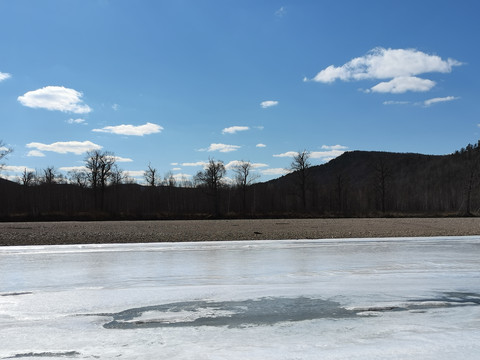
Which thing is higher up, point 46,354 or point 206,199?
point 206,199

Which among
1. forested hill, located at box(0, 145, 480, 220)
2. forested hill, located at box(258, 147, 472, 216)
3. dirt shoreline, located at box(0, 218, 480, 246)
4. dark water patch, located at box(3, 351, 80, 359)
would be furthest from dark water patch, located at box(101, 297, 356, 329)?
forested hill, located at box(258, 147, 472, 216)

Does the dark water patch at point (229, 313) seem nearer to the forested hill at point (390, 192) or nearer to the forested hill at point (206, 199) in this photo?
the forested hill at point (206, 199)

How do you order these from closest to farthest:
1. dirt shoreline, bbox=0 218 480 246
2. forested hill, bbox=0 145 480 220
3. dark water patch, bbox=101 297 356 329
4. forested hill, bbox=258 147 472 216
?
dark water patch, bbox=101 297 356 329 < dirt shoreline, bbox=0 218 480 246 < forested hill, bbox=0 145 480 220 < forested hill, bbox=258 147 472 216

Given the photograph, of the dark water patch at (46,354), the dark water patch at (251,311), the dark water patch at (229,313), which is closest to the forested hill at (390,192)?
the dark water patch at (251,311)

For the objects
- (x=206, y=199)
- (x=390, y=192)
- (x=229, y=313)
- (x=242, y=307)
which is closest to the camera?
(x=229, y=313)

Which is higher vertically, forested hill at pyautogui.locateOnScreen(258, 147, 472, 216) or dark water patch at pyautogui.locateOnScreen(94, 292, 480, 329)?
forested hill at pyautogui.locateOnScreen(258, 147, 472, 216)

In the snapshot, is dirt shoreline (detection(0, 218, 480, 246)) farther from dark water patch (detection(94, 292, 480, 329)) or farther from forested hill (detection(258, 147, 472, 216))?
forested hill (detection(258, 147, 472, 216))

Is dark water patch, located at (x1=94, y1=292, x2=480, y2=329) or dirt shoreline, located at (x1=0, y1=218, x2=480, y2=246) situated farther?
dirt shoreline, located at (x1=0, y1=218, x2=480, y2=246)

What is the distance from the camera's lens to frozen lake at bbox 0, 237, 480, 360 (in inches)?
163

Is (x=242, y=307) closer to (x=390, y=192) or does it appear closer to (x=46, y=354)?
(x=46, y=354)

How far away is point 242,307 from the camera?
574 cm

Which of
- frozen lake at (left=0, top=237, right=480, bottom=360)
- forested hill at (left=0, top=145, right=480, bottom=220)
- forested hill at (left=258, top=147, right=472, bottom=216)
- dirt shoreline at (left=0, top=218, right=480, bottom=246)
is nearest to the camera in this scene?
frozen lake at (left=0, top=237, right=480, bottom=360)

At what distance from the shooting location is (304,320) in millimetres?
5113

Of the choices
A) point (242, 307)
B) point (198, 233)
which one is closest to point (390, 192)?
point (198, 233)
